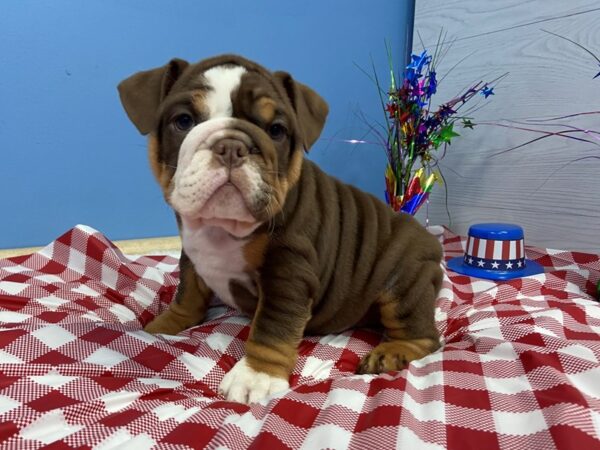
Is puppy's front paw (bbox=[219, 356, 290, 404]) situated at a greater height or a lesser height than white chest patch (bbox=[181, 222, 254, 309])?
lesser

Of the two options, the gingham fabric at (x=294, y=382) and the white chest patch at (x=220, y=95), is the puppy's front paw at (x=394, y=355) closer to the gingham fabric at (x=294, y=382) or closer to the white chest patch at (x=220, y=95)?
the gingham fabric at (x=294, y=382)

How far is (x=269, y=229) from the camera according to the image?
4.35 ft

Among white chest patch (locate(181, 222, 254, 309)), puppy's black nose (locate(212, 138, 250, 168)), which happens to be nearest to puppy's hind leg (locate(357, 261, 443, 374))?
white chest patch (locate(181, 222, 254, 309))

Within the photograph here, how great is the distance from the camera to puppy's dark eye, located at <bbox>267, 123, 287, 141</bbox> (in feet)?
4.17

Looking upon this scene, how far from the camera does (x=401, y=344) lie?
147 cm

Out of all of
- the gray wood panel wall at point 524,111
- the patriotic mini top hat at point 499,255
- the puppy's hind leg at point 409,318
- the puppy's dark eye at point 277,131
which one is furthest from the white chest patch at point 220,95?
the gray wood panel wall at point 524,111

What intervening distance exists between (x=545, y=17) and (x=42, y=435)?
116 inches

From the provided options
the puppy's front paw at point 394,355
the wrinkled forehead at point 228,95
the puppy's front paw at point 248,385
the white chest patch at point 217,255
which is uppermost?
the wrinkled forehead at point 228,95

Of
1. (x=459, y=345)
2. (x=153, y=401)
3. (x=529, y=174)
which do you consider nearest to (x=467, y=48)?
(x=529, y=174)

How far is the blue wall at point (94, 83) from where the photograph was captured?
2420 millimetres

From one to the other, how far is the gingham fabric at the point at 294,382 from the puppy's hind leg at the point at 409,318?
0.19 feet

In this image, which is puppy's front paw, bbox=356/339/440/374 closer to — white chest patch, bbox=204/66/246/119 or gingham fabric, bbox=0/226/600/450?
gingham fabric, bbox=0/226/600/450

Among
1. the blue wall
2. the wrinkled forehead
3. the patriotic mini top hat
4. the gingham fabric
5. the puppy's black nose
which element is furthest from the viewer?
the blue wall

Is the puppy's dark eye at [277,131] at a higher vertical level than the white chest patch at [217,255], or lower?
higher
